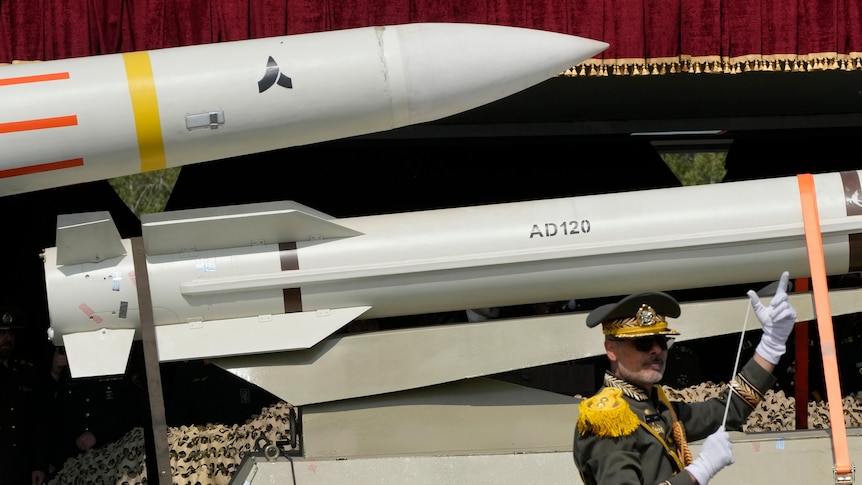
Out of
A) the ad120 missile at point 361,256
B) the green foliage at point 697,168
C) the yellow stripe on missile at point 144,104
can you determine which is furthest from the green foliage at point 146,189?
the yellow stripe on missile at point 144,104

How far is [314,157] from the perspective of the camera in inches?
333

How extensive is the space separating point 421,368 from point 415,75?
1504mm

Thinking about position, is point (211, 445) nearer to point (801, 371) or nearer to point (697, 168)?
point (801, 371)

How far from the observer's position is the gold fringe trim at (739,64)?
20.2 feet

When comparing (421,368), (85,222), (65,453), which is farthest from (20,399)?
(421,368)

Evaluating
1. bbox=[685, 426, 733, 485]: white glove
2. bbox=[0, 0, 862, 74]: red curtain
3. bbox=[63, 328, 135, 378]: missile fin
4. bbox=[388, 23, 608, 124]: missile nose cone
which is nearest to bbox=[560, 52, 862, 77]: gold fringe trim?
bbox=[0, 0, 862, 74]: red curtain

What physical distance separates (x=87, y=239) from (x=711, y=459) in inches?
131

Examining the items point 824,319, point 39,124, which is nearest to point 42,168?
point 39,124

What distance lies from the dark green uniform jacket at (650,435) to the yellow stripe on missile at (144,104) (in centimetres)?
267

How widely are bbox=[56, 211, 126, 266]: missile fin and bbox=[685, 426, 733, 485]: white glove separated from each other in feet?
10.5

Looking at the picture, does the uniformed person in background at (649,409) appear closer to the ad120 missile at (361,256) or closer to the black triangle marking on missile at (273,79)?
the ad120 missile at (361,256)

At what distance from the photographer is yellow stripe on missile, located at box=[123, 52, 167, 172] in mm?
4922

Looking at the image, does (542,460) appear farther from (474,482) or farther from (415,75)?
(415,75)

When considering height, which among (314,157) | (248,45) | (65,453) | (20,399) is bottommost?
(65,453)
